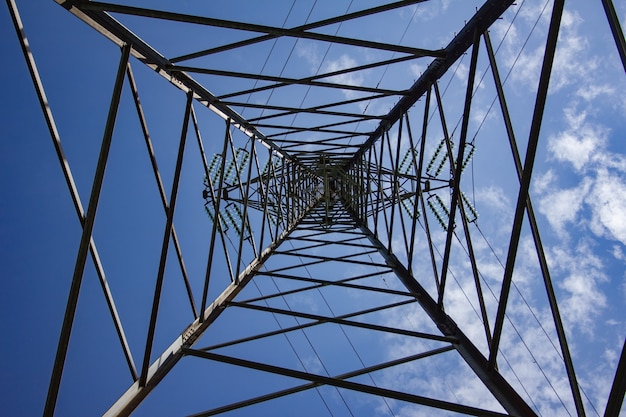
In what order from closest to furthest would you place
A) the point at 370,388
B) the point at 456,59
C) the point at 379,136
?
1. the point at 370,388
2. the point at 456,59
3. the point at 379,136

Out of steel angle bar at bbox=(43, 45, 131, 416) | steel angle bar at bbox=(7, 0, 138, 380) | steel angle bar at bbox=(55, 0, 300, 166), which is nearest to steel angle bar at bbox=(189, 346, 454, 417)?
steel angle bar at bbox=(7, 0, 138, 380)

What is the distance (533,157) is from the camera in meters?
3.54

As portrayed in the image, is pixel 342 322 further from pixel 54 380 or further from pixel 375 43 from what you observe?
pixel 375 43

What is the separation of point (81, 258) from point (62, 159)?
3.34 feet

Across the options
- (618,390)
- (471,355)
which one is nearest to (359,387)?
(471,355)

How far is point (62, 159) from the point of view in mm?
3705

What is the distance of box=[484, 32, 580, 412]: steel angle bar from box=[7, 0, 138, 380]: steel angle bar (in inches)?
179

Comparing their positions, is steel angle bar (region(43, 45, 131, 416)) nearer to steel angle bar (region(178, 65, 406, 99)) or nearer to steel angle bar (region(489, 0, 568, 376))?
steel angle bar (region(178, 65, 406, 99))

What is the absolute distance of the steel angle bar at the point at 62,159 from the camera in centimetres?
334

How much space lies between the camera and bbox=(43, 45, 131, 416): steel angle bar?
10.5 ft

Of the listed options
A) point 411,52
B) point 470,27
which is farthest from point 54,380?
point 470,27

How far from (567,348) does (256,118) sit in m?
7.82

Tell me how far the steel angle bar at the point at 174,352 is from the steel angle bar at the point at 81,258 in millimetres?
804

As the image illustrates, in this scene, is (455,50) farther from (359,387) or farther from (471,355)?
(359,387)
